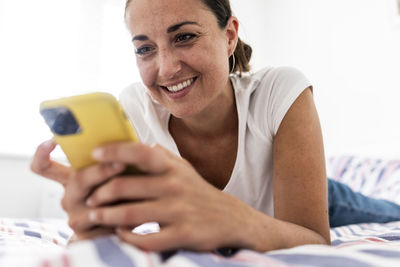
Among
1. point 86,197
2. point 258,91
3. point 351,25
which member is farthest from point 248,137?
point 351,25

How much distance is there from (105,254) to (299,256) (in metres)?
Answer: 0.26

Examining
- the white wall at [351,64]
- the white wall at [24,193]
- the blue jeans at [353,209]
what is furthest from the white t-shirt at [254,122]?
the white wall at [24,193]

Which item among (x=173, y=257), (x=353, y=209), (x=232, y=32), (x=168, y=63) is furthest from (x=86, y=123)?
(x=353, y=209)

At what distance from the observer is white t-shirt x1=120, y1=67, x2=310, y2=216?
883 millimetres

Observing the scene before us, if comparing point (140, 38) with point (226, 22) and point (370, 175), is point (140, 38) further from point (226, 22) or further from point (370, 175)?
point (370, 175)

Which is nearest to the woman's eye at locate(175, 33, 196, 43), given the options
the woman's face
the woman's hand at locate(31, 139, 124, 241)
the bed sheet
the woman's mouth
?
the woman's face

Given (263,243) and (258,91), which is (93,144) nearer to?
(263,243)

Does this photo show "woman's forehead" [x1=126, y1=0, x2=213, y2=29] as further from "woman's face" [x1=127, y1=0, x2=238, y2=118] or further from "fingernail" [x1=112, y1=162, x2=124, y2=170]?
"fingernail" [x1=112, y1=162, x2=124, y2=170]

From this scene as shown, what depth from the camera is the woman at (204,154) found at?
42 cm

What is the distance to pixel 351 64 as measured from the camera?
230cm

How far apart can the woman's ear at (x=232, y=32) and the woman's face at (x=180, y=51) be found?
1.6 inches

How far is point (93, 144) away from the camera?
0.42m

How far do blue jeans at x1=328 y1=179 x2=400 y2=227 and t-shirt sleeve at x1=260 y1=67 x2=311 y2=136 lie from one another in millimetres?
490

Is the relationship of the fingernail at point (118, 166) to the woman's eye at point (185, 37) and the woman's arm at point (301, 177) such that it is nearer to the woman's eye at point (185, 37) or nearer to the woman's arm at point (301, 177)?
the woman's arm at point (301, 177)
